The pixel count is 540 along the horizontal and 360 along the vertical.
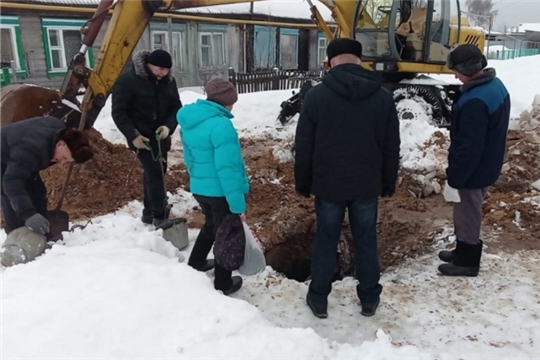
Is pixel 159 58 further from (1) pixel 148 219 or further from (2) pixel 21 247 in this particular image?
(2) pixel 21 247

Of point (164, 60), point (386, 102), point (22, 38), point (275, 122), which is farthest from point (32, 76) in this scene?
point (386, 102)

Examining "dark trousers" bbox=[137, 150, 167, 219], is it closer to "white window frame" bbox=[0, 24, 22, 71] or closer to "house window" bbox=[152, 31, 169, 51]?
"white window frame" bbox=[0, 24, 22, 71]

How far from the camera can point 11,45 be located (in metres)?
12.7

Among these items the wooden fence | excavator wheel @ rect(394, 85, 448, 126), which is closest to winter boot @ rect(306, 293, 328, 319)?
excavator wheel @ rect(394, 85, 448, 126)

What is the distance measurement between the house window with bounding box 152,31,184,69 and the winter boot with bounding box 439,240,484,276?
13.8 meters

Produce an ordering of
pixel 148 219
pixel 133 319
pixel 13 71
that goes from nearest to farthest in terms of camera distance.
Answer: pixel 133 319, pixel 148 219, pixel 13 71

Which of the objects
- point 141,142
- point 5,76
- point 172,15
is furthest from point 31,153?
point 172,15

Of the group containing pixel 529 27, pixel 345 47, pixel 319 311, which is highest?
A: pixel 529 27

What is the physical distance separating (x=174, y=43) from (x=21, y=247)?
14219 mm

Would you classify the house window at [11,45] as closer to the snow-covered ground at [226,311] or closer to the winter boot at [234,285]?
the snow-covered ground at [226,311]

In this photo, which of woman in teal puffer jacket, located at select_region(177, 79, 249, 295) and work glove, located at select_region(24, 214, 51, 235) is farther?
work glove, located at select_region(24, 214, 51, 235)

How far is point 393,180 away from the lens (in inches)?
122

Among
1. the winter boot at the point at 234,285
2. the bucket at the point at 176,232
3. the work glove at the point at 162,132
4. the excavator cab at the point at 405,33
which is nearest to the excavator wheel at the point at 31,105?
the work glove at the point at 162,132

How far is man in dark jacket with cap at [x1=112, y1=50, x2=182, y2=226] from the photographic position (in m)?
4.30
